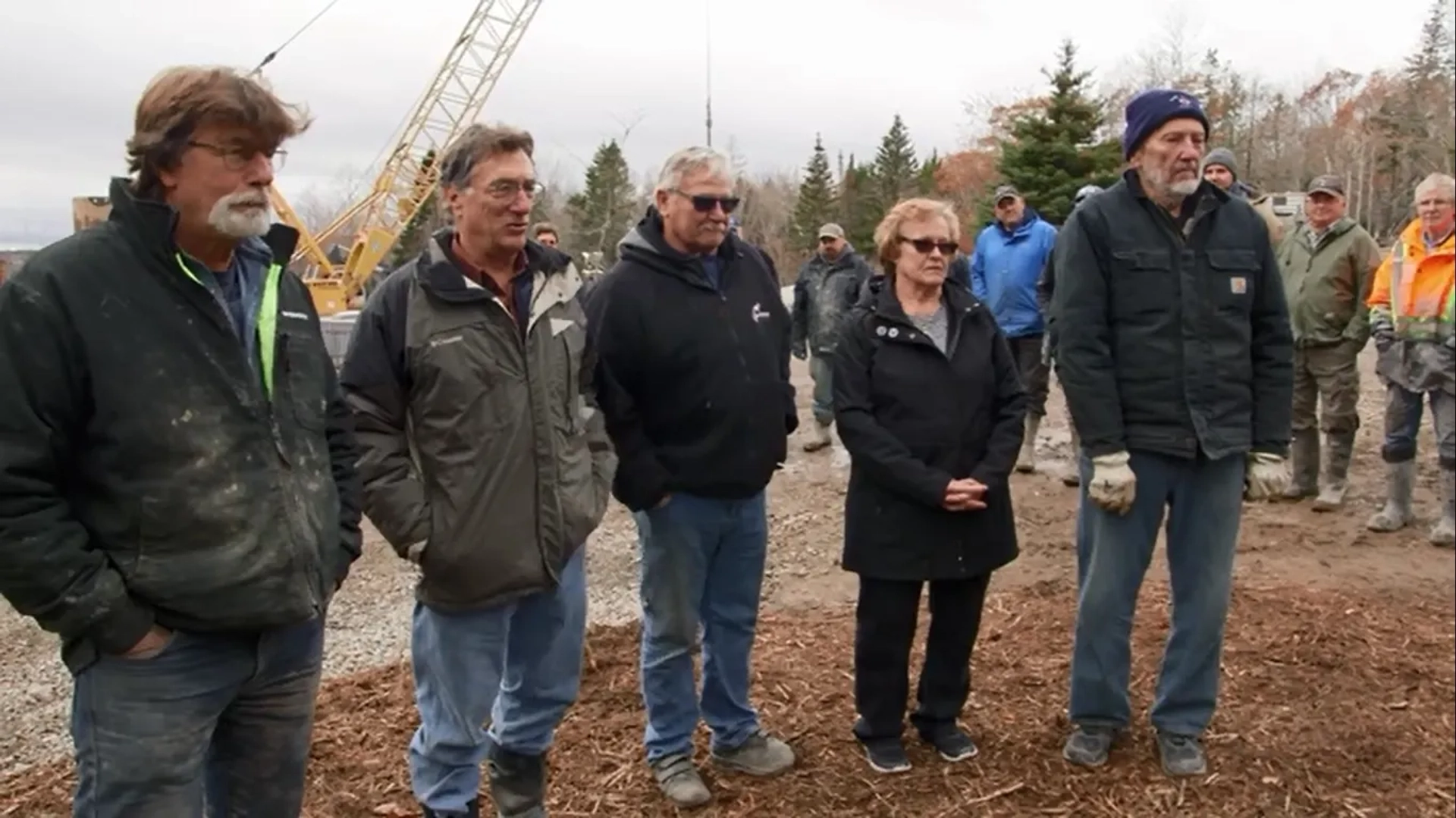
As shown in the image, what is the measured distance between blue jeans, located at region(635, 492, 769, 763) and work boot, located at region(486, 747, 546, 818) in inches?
18.9

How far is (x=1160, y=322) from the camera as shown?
11.2 feet

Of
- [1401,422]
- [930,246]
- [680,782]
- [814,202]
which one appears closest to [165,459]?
[680,782]

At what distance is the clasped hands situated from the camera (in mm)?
3504

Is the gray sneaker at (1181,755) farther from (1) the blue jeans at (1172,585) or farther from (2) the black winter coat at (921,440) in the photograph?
(2) the black winter coat at (921,440)

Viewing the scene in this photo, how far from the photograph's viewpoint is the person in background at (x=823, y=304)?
9234mm

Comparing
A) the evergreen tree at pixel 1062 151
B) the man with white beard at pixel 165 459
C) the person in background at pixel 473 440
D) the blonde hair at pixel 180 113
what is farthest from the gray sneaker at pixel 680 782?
the evergreen tree at pixel 1062 151

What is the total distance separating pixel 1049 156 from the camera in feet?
89.9

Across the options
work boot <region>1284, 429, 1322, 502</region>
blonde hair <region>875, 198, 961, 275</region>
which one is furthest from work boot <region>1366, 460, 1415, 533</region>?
blonde hair <region>875, 198, 961, 275</region>

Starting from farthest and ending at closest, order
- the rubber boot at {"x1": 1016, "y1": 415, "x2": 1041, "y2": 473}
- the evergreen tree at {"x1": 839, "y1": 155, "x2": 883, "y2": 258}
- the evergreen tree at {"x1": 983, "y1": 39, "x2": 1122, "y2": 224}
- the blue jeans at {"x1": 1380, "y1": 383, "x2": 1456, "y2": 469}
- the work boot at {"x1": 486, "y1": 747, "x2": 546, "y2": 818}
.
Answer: the evergreen tree at {"x1": 839, "y1": 155, "x2": 883, "y2": 258} < the evergreen tree at {"x1": 983, "y1": 39, "x2": 1122, "y2": 224} < the rubber boot at {"x1": 1016, "y1": 415, "x2": 1041, "y2": 473} < the blue jeans at {"x1": 1380, "y1": 383, "x2": 1456, "y2": 469} < the work boot at {"x1": 486, "y1": 747, "x2": 546, "y2": 818}

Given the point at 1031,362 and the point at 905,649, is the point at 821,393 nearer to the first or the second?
the point at 1031,362

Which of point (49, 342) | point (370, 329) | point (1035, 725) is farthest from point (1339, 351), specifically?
point (49, 342)

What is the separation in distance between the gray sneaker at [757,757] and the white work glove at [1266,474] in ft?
5.95

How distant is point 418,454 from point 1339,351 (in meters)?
6.34

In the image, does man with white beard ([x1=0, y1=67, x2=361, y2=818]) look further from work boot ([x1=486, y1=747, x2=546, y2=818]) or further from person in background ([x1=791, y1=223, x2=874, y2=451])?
person in background ([x1=791, y1=223, x2=874, y2=451])
